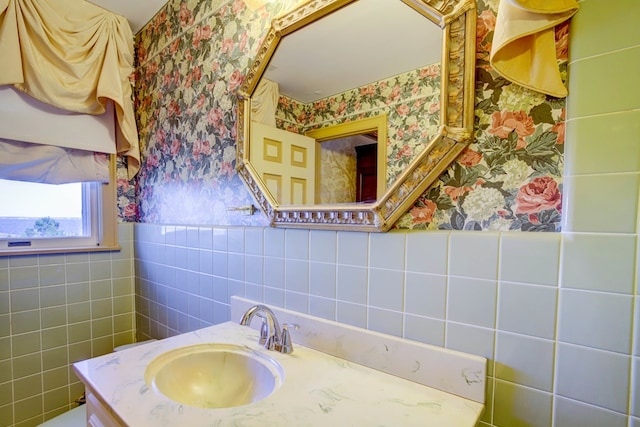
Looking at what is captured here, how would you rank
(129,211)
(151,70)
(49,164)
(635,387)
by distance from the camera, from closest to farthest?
(635,387)
(49,164)
(151,70)
(129,211)

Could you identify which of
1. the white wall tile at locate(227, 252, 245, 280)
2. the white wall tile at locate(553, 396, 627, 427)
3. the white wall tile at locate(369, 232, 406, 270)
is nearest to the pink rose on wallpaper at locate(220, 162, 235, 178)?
the white wall tile at locate(227, 252, 245, 280)

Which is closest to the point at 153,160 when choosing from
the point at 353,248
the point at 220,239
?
the point at 220,239

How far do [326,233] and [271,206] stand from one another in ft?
0.83

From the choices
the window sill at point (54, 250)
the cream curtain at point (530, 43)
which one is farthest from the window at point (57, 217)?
the cream curtain at point (530, 43)

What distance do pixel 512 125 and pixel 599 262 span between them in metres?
0.33

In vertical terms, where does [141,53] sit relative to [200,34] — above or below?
above

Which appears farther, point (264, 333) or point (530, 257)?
point (264, 333)

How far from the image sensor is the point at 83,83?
4.97ft

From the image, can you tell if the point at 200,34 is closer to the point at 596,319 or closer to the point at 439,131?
the point at 439,131

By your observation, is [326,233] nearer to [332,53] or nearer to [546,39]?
[332,53]

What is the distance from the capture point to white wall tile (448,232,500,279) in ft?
2.22

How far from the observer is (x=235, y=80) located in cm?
124

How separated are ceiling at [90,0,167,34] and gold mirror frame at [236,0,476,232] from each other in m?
1.06

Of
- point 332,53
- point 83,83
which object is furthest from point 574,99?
point 83,83
